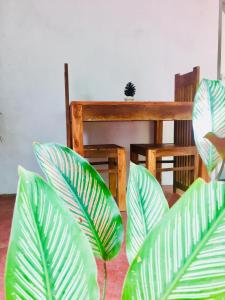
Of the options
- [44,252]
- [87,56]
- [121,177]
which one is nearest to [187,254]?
[44,252]

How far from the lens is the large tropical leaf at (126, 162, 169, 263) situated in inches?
12.2

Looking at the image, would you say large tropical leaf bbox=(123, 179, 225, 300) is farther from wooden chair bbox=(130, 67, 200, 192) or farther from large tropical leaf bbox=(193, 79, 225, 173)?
wooden chair bbox=(130, 67, 200, 192)

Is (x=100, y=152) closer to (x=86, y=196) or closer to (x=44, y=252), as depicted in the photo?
(x=86, y=196)

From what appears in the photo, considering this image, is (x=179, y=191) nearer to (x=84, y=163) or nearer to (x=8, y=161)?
(x=8, y=161)

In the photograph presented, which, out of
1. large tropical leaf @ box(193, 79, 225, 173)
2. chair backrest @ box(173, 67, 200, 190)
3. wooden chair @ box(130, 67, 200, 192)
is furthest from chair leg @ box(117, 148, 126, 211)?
large tropical leaf @ box(193, 79, 225, 173)

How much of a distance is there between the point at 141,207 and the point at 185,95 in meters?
1.77

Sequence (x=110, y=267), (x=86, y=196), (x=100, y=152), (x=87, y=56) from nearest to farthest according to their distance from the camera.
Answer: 1. (x=86, y=196)
2. (x=110, y=267)
3. (x=100, y=152)
4. (x=87, y=56)

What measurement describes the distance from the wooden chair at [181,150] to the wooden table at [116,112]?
0.24 meters

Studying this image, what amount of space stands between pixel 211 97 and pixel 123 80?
1.91 metres

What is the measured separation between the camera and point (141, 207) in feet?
1.08

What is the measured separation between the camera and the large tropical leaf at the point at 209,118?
1.15 feet

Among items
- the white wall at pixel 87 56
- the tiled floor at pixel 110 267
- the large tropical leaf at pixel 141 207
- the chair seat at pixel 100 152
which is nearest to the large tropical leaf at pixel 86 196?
the large tropical leaf at pixel 141 207

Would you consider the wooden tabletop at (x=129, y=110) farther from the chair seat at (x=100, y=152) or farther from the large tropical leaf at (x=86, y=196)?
the large tropical leaf at (x=86, y=196)

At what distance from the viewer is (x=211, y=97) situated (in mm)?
365
